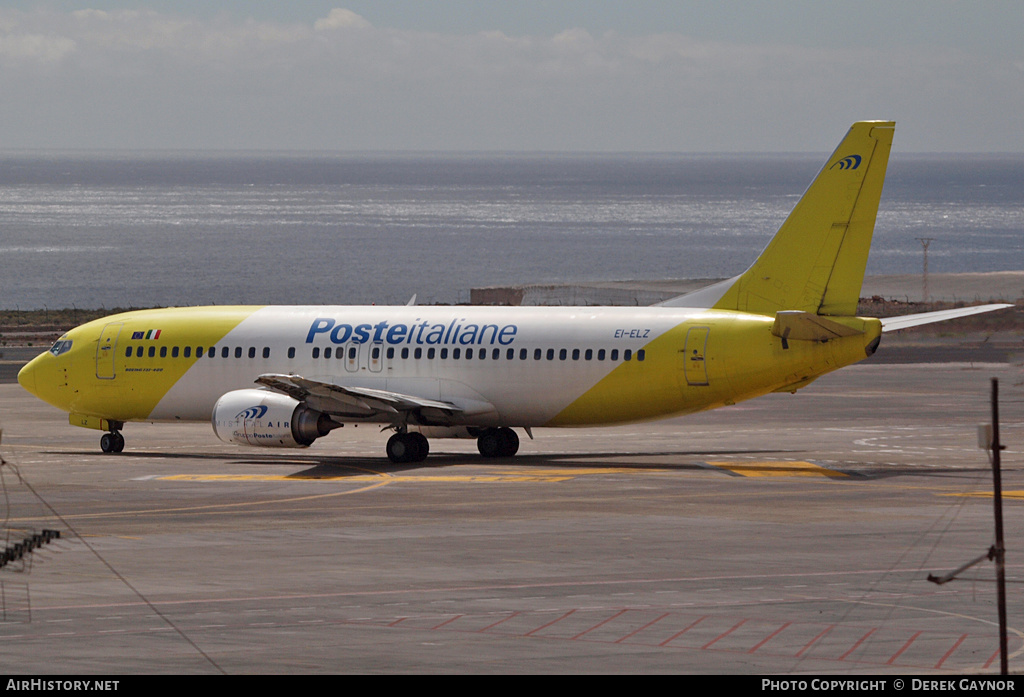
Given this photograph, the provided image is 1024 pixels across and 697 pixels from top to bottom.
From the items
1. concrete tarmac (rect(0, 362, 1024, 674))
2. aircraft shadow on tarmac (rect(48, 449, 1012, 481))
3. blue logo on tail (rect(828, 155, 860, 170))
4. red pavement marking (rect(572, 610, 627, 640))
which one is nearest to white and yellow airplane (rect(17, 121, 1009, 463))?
blue logo on tail (rect(828, 155, 860, 170))

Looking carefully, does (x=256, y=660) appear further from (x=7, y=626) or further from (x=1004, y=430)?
(x=1004, y=430)

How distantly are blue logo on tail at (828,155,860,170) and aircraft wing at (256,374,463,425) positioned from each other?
1491 cm

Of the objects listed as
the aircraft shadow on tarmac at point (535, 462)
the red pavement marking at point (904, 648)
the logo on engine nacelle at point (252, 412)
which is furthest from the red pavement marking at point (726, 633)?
the logo on engine nacelle at point (252, 412)

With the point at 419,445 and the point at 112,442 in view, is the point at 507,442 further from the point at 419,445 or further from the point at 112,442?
the point at 112,442

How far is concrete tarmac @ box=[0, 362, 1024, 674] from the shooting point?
22750 millimetres

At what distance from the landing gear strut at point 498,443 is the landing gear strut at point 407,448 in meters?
2.43

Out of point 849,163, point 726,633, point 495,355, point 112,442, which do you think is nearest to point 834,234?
point 849,163

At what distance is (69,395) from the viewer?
5503 cm

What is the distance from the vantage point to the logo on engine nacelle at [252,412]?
48406mm

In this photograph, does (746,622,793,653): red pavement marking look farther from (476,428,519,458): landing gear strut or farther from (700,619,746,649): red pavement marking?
(476,428,519,458): landing gear strut

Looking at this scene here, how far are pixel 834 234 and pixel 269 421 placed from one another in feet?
63.0

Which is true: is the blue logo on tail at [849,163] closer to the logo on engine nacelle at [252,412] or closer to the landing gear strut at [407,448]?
the landing gear strut at [407,448]

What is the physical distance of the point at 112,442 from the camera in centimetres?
5469

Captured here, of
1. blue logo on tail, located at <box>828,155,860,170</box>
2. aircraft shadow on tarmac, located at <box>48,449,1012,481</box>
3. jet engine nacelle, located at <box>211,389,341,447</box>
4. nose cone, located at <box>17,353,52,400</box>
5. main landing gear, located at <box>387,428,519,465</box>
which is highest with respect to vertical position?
blue logo on tail, located at <box>828,155,860,170</box>
